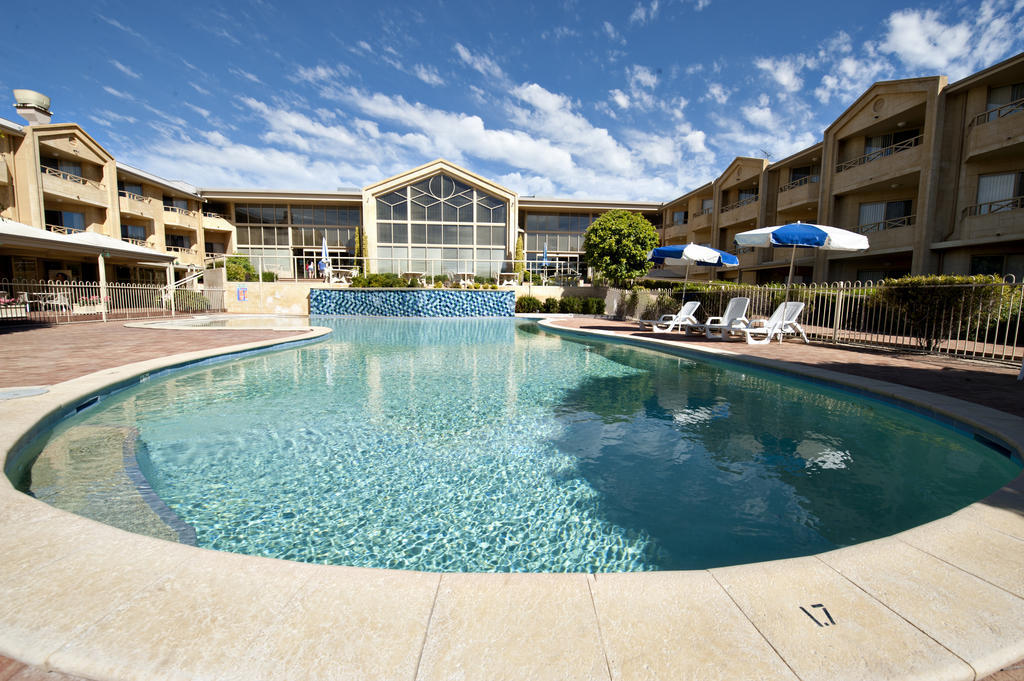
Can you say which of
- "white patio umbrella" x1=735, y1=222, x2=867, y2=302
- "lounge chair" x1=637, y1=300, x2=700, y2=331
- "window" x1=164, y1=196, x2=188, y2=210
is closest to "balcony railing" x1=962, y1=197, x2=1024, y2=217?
"white patio umbrella" x1=735, y1=222, x2=867, y2=302

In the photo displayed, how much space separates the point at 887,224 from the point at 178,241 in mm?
43709

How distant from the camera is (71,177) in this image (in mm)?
23984

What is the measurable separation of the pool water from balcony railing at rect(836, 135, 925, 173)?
1722 centimetres

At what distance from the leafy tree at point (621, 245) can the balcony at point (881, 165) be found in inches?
330

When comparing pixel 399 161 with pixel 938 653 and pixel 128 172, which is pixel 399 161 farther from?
pixel 938 653

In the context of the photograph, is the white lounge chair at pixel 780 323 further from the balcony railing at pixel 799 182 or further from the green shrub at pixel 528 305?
the green shrub at pixel 528 305

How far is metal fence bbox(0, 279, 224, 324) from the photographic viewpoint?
51.5 ft

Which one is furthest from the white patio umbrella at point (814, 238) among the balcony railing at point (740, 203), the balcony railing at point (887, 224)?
the balcony railing at point (740, 203)

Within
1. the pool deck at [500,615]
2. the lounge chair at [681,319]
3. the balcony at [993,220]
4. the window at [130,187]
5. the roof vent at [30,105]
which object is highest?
the roof vent at [30,105]

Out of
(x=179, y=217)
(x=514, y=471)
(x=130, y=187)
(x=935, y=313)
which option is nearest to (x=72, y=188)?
(x=130, y=187)

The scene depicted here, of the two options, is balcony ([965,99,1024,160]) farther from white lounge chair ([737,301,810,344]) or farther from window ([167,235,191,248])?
window ([167,235,191,248])

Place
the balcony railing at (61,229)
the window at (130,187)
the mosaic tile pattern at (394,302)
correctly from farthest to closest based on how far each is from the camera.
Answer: the window at (130,187)
the mosaic tile pattern at (394,302)
the balcony railing at (61,229)

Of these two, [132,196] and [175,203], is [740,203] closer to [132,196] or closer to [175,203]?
[132,196]

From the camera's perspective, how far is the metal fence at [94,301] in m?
15.7
